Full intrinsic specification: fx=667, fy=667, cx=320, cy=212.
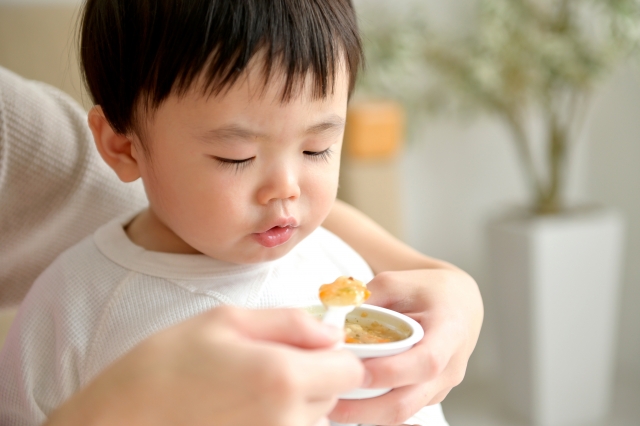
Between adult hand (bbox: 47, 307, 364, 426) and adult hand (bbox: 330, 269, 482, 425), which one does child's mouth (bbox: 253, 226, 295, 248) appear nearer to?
adult hand (bbox: 330, 269, 482, 425)

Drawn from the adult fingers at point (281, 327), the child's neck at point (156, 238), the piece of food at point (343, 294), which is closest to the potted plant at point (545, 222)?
the child's neck at point (156, 238)

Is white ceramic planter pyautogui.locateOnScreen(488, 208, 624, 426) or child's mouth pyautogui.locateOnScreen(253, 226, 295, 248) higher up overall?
child's mouth pyautogui.locateOnScreen(253, 226, 295, 248)

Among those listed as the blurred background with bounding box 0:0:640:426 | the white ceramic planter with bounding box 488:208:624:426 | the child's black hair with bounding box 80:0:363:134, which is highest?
the child's black hair with bounding box 80:0:363:134

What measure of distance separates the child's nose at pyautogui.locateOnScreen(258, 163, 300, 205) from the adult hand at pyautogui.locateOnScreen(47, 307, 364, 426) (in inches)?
8.7

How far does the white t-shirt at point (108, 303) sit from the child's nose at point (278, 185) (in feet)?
0.50

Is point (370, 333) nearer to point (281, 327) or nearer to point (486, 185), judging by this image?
point (281, 327)

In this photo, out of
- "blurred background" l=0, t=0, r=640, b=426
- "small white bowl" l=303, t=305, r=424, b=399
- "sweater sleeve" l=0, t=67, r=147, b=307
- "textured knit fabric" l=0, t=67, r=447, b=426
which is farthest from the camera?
"blurred background" l=0, t=0, r=640, b=426

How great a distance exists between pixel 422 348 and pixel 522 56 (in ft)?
6.24

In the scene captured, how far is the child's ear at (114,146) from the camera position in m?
0.89

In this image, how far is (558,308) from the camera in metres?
2.33

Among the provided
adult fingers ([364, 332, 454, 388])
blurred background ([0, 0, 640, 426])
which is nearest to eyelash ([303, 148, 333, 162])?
adult fingers ([364, 332, 454, 388])

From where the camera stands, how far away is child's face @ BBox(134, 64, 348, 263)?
0.74 metres

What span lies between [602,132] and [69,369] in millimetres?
2491

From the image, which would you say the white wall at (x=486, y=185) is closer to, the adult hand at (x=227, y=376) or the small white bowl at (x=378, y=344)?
the small white bowl at (x=378, y=344)
